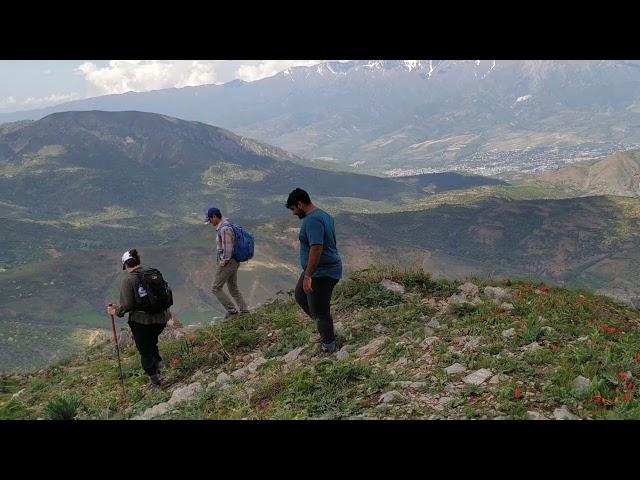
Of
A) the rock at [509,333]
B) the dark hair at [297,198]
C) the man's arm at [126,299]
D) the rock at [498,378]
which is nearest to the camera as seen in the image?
the rock at [498,378]

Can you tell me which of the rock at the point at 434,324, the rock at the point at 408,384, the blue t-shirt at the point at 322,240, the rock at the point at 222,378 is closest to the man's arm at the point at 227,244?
the rock at the point at 222,378

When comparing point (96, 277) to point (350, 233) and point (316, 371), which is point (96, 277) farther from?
point (316, 371)

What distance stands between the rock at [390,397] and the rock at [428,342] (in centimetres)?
186

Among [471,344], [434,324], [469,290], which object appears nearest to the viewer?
[471,344]

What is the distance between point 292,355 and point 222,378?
119 cm

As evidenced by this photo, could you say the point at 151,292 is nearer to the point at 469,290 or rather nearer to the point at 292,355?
the point at 292,355

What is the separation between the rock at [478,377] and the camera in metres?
5.72

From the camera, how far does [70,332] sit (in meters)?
91.9

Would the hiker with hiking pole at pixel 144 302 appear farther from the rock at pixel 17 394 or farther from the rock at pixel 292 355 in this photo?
the rock at pixel 17 394

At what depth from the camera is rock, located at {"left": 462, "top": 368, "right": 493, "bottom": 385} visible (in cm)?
572

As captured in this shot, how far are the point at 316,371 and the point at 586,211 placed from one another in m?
170

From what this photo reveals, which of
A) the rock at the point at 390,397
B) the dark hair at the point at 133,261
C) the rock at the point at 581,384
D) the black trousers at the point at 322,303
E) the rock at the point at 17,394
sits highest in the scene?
the dark hair at the point at 133,261

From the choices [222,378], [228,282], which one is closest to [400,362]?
[222,378]

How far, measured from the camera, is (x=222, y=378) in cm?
778
